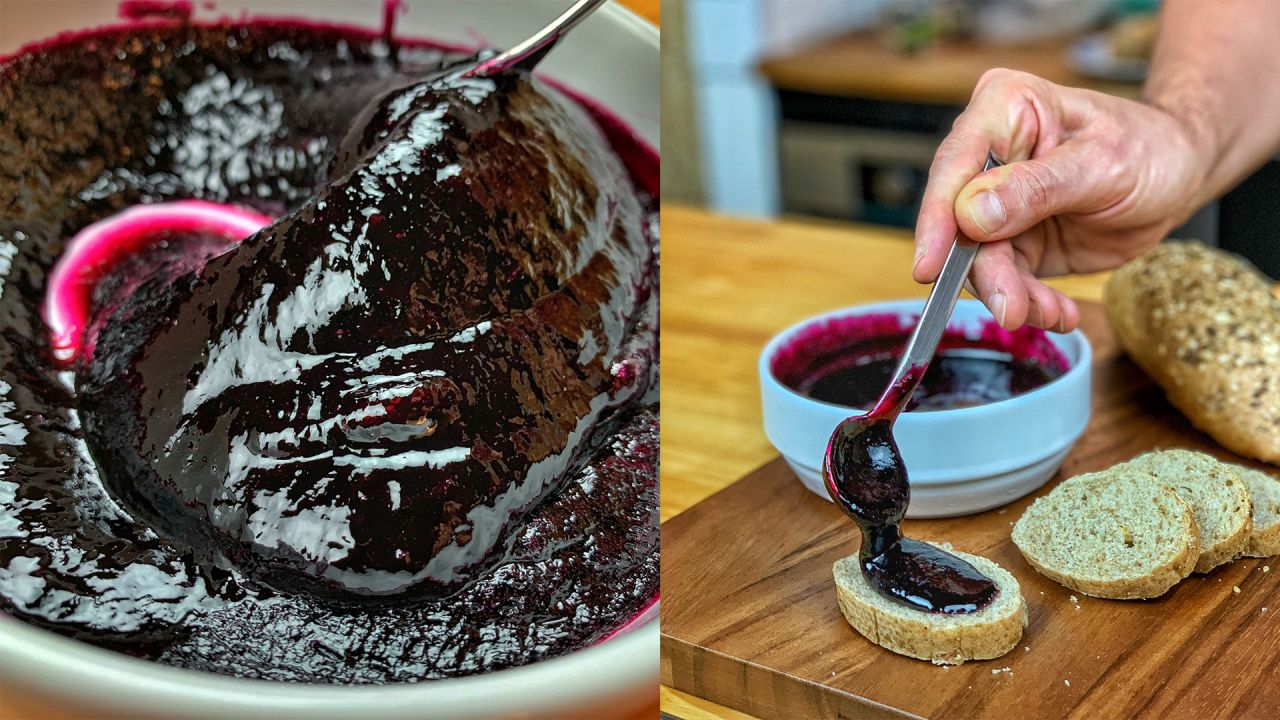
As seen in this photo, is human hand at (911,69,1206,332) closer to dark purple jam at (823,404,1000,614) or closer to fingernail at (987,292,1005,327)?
fingernail at (987,292,1005,327)

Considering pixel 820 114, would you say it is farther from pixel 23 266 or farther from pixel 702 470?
pixel 23 266

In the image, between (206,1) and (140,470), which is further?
(206,1)

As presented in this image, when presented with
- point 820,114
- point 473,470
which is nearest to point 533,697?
point 473,470

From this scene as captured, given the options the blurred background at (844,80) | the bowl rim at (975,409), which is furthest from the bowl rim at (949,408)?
the blurred background at (844,80)

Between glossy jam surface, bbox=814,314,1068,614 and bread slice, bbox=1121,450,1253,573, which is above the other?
glossy jam surface, bbox=814,314,1068,614

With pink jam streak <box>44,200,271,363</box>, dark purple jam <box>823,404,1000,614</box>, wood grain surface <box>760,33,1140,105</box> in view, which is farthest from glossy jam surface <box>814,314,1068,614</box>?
wood grain surface <box>760,33,1140,105</box>

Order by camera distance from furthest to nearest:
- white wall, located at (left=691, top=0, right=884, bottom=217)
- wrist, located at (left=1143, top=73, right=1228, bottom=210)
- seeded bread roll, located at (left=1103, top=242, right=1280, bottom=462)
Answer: white wall, located at (left=691, top=0, right=884, bottom=217) → wrist, located at (left=1143, top=73, right=1228, bottom=210) → seeded bread roll, located at (left=1103, top=242, right=1280, bottom=462)

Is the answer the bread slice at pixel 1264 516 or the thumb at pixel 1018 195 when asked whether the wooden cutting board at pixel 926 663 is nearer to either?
the bread slice at pixel 1264 516
